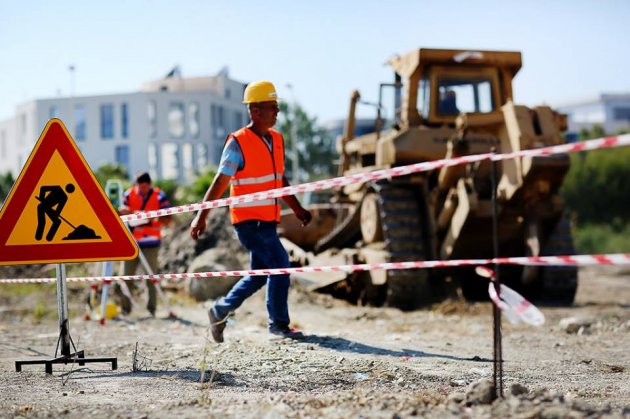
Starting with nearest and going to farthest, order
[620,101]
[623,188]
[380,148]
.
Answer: [380,148], [623,188], [620,101]

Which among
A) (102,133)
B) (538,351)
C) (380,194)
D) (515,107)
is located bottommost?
(538,351)

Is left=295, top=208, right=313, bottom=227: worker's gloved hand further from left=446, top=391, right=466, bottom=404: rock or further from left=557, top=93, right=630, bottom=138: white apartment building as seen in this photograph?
left=557, top=93, right=630, bottom=138: white apartment building

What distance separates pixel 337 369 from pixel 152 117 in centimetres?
5239

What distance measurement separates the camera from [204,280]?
553 inches

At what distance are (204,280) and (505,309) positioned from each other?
9.80 metres

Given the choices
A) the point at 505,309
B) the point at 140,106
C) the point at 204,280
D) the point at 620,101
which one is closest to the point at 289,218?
the point at 204,280

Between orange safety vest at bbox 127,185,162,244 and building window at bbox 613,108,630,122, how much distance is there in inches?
3295

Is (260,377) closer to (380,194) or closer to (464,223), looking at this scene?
(464,223)

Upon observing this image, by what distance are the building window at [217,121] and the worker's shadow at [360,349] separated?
165ft

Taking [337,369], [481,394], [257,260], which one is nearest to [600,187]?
[257,260]

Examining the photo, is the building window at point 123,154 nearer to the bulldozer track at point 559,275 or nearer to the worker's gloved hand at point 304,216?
the bulldozer track at point 559,275

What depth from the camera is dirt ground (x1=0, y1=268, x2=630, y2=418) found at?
184 inches

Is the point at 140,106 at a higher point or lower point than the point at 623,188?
higher

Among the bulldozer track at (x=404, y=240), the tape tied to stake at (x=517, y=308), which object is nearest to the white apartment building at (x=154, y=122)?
the bulldozer track at (x=404, y=240)
